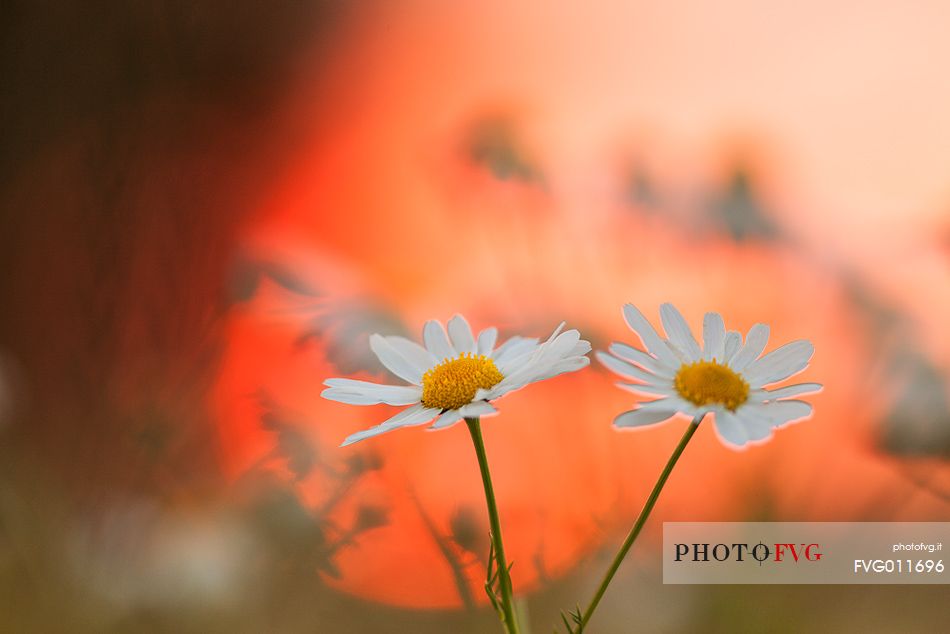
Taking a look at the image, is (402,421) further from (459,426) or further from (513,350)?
(459,426)

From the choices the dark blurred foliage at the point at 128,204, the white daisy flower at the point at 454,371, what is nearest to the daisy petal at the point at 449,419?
the white daisy flower at the point at 454,371

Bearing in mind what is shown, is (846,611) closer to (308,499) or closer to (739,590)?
(739,590)

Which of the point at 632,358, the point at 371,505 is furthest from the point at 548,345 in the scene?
the point at 371,505

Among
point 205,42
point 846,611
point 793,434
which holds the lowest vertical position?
point 846,611

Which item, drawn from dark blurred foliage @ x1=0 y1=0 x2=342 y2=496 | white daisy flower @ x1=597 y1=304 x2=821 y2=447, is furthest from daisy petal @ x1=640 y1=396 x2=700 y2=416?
dark blurred foliage @ x1=0 y1=0 x2=342 y2=496

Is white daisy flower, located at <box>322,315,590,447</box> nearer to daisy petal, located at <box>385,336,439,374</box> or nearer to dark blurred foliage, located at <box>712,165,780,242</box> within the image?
daisy petal, located at <box>385,336,439,374</box>

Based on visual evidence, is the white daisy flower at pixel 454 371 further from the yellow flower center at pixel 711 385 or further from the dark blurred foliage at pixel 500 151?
the dark blurred foliage at pixel 500 151

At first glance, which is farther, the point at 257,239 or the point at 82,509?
the point at 257,239

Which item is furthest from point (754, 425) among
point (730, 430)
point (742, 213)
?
point (742, 213)

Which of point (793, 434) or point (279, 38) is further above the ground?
point (279, 38)

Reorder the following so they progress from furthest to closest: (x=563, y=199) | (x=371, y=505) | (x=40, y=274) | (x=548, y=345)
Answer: (x=40, y=274) → (x=563, y=199) → (x=371, y=505) → (x=548, y=345)
